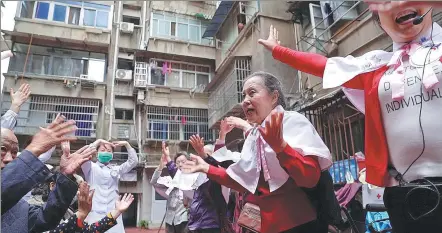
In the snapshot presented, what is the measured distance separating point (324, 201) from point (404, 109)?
673mm

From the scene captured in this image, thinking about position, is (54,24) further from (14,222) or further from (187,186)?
(14,222)

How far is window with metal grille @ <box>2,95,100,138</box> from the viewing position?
40.3 ft

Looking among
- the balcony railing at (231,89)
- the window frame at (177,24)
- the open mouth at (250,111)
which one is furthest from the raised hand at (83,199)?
the window frame at (177,24)

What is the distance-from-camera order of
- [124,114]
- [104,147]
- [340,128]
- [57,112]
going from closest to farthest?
[104,147] → [340,128] → [57,112] → [124,114]

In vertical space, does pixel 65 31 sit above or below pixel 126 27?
below

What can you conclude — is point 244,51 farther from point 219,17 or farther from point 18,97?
point 18,97

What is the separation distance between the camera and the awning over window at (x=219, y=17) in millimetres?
11627

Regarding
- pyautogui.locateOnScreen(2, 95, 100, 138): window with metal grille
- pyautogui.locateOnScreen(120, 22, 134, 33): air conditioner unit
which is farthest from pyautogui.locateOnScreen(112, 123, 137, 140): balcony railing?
pyautogui.locateOnScreen(120, 22, 134, 33): air conditioner unit

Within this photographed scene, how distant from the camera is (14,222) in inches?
62.7

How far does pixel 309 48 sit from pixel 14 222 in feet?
25.7

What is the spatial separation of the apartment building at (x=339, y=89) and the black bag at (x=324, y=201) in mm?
3890

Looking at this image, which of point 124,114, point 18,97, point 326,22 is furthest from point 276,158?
point 124,114

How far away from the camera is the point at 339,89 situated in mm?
5465

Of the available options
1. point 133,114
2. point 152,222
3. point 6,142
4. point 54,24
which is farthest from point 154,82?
point 6,142
